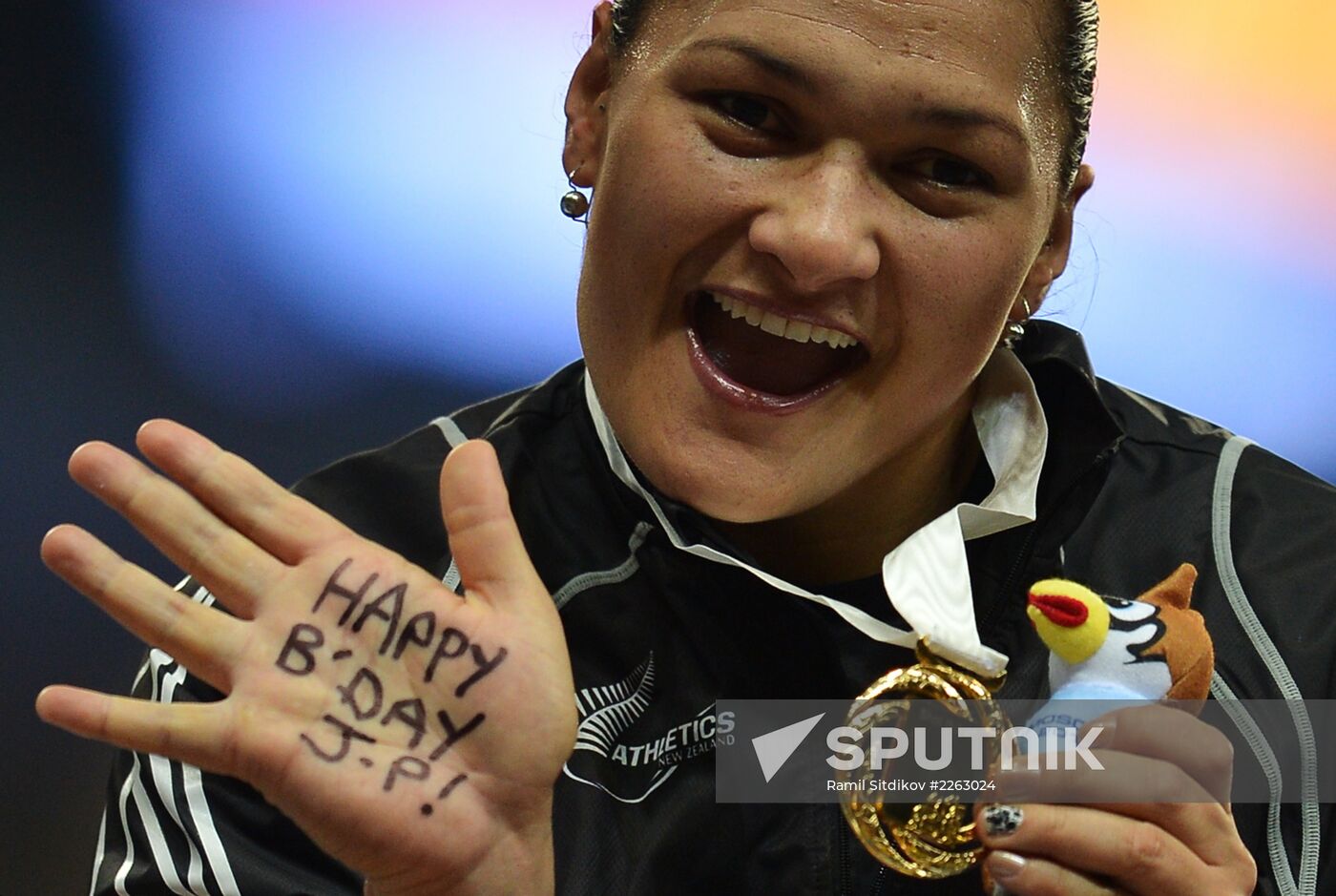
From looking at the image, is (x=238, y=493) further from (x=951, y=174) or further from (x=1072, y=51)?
(x=1072, y=51)

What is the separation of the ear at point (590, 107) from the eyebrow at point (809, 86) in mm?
180

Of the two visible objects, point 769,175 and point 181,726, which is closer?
point 181,726

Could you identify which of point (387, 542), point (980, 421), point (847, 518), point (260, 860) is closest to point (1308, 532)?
point (980, 421)

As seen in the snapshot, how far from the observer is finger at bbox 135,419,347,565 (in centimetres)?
76

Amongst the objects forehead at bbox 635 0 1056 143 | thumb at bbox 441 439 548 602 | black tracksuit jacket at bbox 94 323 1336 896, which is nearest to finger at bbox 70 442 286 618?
thumb at bbox 441 439 548 602

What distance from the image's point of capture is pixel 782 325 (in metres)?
1.03

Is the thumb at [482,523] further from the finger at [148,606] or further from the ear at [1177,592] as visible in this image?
the ear at [1177,592]

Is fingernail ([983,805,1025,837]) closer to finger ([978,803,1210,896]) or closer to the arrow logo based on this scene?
finger ([978,803,1210,896])

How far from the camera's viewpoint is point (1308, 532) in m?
1.24

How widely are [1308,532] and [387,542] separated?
2.75 feet

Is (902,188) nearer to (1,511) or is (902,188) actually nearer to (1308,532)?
(1308,532)

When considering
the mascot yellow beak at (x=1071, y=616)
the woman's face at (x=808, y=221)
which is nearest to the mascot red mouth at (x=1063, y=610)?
the mascot yellow beak at (x=1071, y=616)

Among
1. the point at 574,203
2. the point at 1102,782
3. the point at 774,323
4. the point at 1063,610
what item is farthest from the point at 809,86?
the point at 1102,782

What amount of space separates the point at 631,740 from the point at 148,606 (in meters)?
0.49
